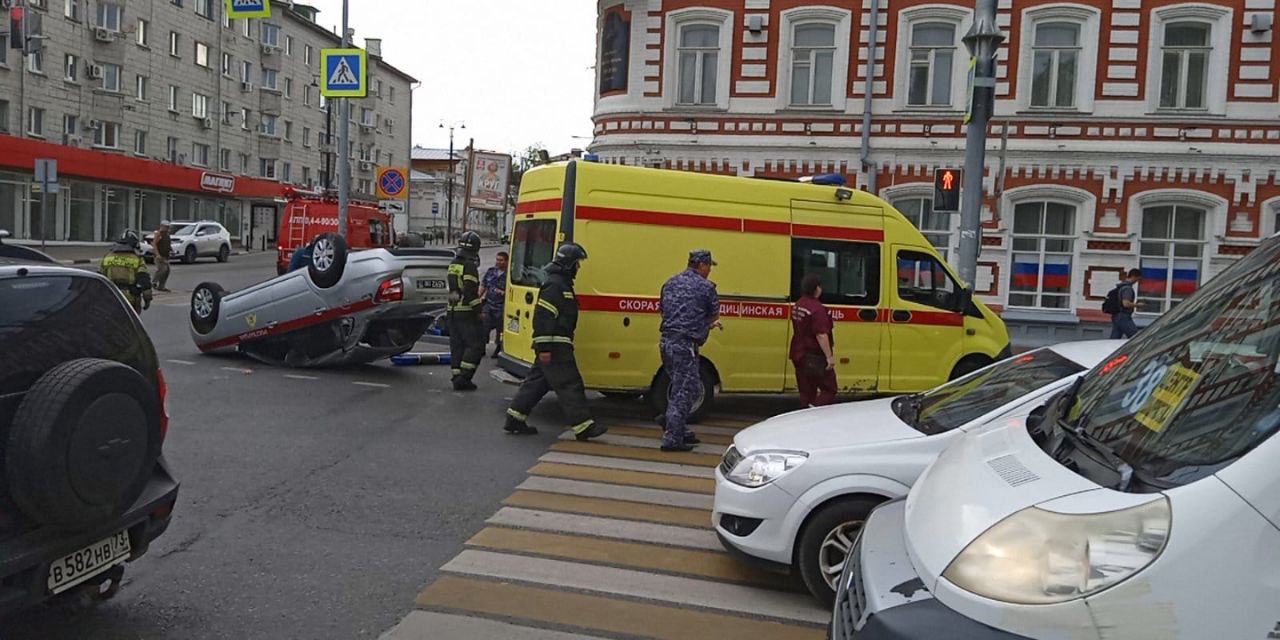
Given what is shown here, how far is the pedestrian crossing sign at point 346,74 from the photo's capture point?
17.3m

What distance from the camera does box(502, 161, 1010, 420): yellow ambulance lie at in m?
9.49

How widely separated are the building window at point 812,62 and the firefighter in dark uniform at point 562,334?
12.6m

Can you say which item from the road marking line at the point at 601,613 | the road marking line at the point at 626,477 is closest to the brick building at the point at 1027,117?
the road marking line at the point at 626,477

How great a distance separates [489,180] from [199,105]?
3700 cm

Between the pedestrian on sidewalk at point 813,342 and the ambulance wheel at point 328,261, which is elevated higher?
the ambulance wheel at point 328,261

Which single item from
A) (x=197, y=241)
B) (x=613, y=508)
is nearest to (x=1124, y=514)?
(x=613, y=508)

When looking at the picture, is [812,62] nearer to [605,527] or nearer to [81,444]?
[605,527]

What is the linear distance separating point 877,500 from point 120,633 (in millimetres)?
3696

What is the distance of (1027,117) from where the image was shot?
1919cm

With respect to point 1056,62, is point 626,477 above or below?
below

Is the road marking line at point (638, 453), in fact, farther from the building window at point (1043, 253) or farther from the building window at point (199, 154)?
the building window at point (199, 154)

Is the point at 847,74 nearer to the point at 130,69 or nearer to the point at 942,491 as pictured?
the point at 942,491

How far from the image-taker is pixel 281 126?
5681 centimetres

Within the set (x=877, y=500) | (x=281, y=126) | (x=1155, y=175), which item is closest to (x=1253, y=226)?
(x=1155, y=175)
